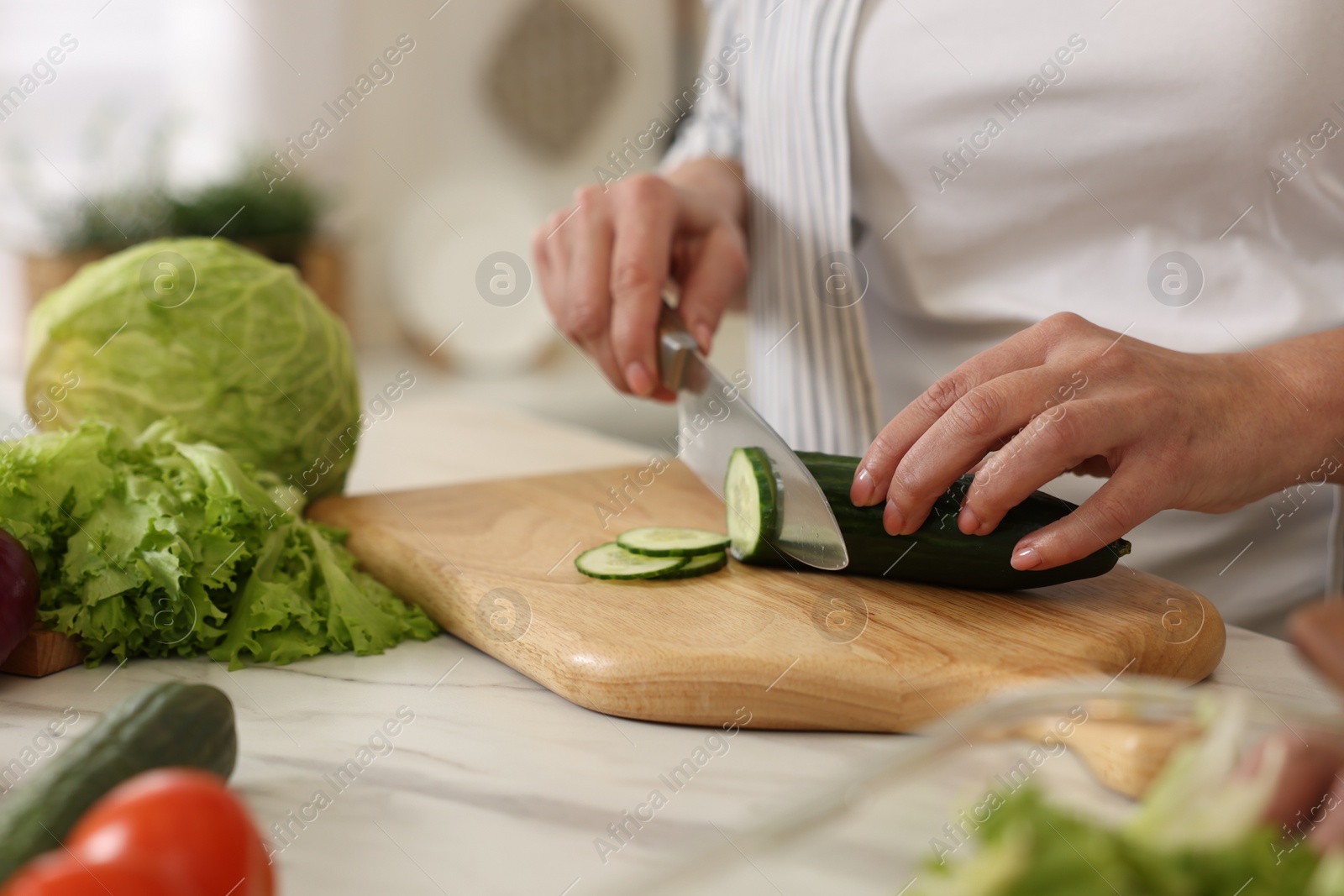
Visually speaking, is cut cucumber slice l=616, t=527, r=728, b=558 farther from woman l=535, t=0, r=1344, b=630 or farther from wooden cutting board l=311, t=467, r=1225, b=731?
woman l=535, t=0, r=1344, b=630

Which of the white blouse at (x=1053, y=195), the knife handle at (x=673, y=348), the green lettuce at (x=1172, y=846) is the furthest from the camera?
the knife handle at (x=673, y=348)

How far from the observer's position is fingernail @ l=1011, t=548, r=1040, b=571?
46.9 inches

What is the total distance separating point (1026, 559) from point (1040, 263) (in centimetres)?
Result: 64

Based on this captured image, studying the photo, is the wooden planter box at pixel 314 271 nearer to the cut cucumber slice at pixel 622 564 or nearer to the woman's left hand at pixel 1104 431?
the cut cucumber slice at pixel 622 564

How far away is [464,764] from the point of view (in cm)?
98

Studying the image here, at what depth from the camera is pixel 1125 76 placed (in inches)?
58.7

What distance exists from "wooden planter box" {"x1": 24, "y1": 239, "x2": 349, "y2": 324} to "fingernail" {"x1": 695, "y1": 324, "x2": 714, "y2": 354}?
1.94m

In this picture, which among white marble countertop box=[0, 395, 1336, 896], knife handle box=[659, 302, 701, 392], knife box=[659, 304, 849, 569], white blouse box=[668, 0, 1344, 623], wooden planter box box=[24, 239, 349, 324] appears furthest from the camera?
wooden planter box box=[24, 239, 349, 324]

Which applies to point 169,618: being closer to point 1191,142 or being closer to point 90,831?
point 90,831

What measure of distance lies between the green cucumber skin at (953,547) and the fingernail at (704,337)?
44cm

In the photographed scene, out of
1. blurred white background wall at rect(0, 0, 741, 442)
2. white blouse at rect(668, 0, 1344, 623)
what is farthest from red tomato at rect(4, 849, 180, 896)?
blurred white background wall at rect(0, 0, 741, 442)

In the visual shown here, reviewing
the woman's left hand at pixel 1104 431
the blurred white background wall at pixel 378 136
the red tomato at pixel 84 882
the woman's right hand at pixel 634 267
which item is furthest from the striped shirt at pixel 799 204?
the blurred white background wall at pixel 378 136

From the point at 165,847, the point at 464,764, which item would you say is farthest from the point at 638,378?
the point at 165,847

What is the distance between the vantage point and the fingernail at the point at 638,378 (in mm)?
1629
